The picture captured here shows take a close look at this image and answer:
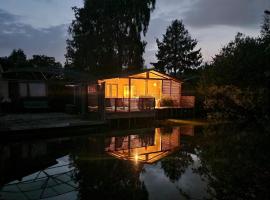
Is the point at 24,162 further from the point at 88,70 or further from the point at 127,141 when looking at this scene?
the point at 88,70

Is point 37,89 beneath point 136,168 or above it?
above

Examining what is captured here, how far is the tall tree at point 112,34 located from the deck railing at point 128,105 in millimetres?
11171

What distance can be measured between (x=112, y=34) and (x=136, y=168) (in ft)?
68.6

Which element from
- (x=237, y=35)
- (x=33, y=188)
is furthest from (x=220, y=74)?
(x=33, y=188)

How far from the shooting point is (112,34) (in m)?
25.3

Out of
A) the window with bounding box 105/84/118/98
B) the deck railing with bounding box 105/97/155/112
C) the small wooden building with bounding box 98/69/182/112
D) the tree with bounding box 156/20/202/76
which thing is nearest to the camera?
the deck railing with bounding box 105/97/155/112

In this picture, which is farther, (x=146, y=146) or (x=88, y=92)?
(x=88, y=92)

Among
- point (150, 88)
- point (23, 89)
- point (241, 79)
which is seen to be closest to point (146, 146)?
point (241, 79)

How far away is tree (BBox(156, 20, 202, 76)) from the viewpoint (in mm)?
42375

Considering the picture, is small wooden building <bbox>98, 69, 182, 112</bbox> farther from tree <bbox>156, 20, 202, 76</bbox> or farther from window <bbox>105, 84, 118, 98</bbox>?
tree <bbox>156, 20, 202, 76</bbox>

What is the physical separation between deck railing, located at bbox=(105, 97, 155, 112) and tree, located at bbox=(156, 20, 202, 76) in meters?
28.3

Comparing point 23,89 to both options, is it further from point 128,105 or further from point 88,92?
point 128,105

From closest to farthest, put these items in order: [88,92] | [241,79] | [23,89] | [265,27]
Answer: [265,27], [241,79], [88,92], [23,89]

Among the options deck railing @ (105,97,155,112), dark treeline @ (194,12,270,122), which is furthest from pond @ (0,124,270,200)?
deck railing @ (105,97,155,112)
